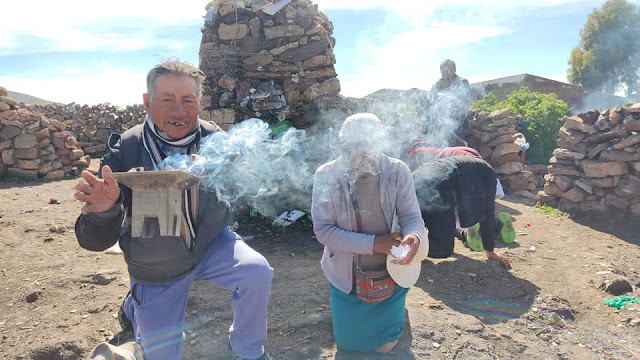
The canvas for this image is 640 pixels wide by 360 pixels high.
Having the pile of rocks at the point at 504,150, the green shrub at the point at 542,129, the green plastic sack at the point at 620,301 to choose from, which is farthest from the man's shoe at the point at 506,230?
the green shrub at the point at 542,129

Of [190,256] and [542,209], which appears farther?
[542,209]

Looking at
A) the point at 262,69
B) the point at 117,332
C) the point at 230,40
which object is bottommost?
the point at 117,332

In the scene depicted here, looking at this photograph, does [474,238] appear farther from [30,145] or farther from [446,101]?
[30,145]

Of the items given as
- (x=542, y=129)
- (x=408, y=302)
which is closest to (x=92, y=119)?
(x=542, y=129)

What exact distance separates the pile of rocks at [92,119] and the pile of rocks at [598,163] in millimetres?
14357

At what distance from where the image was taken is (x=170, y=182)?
2068mm

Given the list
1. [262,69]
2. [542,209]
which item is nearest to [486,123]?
[542,209]

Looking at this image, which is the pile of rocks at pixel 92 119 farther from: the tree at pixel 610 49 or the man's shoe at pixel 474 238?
the tree at pixel 610 49

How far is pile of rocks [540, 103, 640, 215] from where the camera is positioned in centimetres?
678

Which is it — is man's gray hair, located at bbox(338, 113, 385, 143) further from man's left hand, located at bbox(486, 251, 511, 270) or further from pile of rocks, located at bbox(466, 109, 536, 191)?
pile of rocks, located at bbox(466, 109, 536, 191)

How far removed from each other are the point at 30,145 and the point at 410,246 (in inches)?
449

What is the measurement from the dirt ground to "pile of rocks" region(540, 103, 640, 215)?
37.9 inches

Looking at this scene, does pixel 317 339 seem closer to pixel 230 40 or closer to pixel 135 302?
pixel 135 302

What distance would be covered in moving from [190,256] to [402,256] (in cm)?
135
